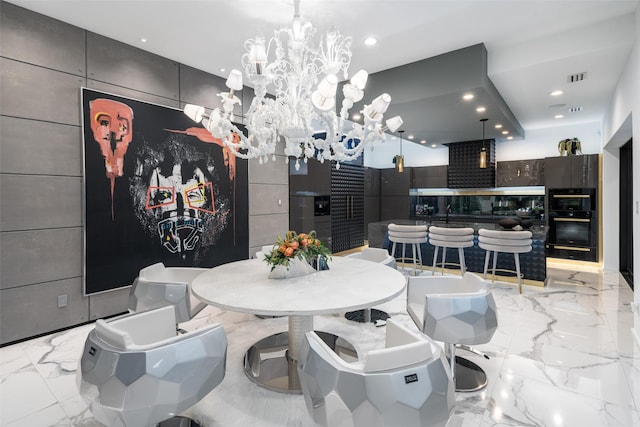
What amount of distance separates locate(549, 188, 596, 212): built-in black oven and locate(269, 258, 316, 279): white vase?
246 inches

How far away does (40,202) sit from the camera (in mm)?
3131

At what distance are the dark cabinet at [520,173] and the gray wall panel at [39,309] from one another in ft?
25.8

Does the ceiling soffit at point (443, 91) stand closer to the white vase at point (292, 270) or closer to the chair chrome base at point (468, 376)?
the white vase at point (292, 270)

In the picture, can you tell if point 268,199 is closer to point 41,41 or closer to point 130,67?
point 130,67

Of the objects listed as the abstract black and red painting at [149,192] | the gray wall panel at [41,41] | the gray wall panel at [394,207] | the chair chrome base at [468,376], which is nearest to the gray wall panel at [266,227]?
the abstract black and red painting at [149,192]

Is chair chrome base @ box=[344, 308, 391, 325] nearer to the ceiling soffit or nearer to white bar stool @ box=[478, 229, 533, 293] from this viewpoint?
white bar stool @ box=[478, 229, 533, 293]

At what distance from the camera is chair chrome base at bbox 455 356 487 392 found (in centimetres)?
228

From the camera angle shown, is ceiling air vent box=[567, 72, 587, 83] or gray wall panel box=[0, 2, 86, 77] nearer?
gray wall panel box=[0, 2, 86, 77]

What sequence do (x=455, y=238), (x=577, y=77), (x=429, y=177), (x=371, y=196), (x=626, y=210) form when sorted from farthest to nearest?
(x=371, y=196) → (x=429, y=177) → (x=626, y=210) → (x=455, y=238) → (x=577, y=77)

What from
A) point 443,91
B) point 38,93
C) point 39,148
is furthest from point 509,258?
point 38,93

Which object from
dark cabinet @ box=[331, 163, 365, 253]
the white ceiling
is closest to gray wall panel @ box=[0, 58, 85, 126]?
the white ceiling

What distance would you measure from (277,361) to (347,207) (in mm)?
5426

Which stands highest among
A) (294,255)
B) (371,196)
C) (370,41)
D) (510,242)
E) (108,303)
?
A: (370,41)

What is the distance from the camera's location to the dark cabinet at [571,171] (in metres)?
6.13
